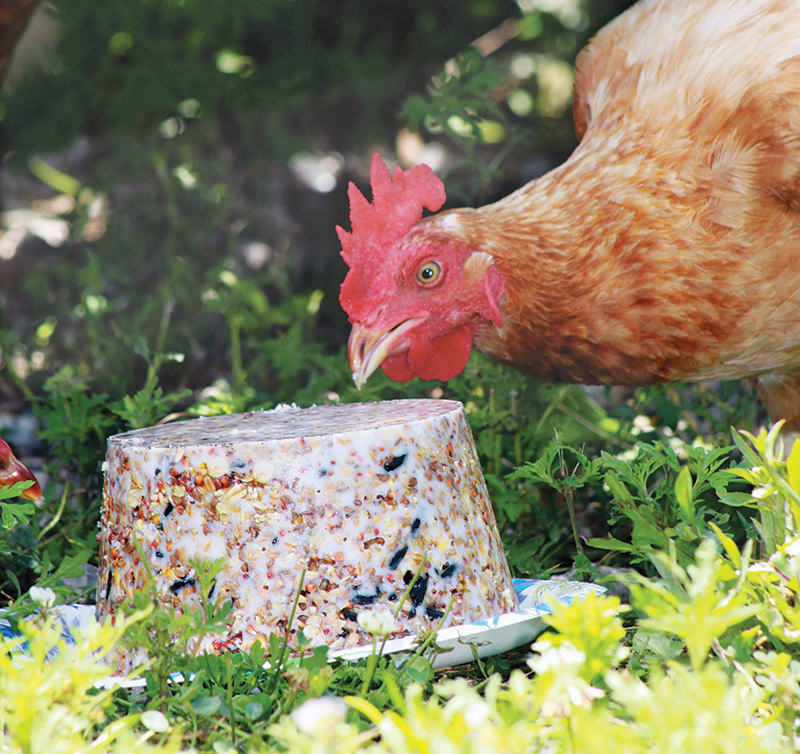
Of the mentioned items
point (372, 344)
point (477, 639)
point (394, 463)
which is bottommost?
point (477, 639)

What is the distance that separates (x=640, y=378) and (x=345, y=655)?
1004 millimetres

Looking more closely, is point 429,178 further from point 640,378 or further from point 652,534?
point 652,534

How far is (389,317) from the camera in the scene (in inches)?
84.7

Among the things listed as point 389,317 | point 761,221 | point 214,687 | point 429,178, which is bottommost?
point 214,687

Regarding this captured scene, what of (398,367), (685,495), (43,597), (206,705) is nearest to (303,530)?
(206,705)

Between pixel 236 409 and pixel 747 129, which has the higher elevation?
pixel 747 129

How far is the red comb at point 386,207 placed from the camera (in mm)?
2146

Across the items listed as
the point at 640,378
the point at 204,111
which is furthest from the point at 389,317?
the point at 204,111

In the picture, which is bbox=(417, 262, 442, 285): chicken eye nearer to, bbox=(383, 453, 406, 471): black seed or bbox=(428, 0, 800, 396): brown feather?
bbox=(428, 0, 800, 396): brown feather

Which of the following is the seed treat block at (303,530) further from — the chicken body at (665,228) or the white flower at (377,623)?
the chicken body at (665,228)

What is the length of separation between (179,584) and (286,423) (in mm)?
398

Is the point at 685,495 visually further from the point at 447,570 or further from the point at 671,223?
the point at 671,223

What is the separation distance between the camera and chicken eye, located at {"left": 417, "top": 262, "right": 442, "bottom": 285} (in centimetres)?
215

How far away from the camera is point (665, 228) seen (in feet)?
6.60
